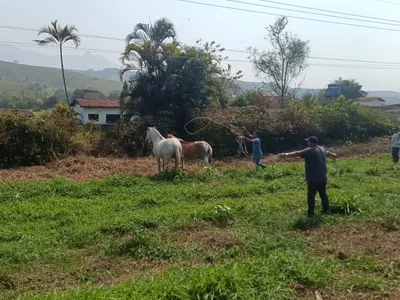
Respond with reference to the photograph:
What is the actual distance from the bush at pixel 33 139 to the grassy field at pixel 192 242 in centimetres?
551

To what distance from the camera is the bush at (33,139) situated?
Result: 55.2ft

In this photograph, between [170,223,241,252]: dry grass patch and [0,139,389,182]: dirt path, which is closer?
[170,223,241,252]: dry grass patch

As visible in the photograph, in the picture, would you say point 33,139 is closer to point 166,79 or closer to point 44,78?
point 166,79

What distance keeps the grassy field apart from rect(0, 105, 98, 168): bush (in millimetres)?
5510

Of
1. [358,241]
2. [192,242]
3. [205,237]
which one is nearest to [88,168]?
[205,237]

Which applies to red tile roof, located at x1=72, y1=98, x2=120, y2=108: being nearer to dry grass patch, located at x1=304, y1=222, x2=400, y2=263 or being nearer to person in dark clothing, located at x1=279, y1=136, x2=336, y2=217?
person in dark clothing, located at x1=279, y1=136, x2=336, y2=217

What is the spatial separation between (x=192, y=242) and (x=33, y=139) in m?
12.0

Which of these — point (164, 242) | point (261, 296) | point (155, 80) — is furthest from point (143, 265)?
point (155, 80)

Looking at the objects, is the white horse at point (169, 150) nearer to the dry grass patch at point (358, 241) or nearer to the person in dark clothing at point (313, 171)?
the person in dark clothing at point (313, 171)

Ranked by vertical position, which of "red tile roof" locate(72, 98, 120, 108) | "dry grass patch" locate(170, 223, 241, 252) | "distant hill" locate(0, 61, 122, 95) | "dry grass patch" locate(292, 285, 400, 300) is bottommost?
"dry grass patch" locate(170, 223, 241, 252)

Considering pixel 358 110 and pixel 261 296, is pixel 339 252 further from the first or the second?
pixel 358 110

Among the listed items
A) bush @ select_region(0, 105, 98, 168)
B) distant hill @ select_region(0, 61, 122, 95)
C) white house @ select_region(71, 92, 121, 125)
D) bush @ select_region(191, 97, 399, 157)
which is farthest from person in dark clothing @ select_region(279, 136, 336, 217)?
distant hill @ select_region(0, 61, 122, 95)

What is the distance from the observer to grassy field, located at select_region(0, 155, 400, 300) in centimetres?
547

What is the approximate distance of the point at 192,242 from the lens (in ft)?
24.5
